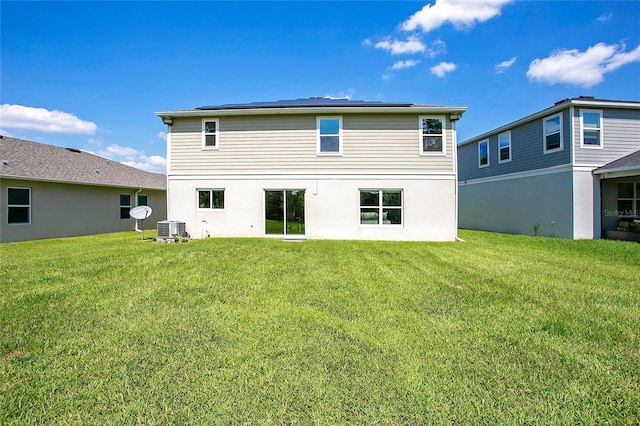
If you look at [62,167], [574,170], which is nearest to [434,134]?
[574,170]

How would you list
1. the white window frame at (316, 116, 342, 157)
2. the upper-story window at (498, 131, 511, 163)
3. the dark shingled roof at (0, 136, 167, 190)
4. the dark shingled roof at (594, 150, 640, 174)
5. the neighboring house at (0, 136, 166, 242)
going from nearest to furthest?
1. the dark shingled roof at (594, 150, 640, 174)
2. the white window frame at (316, 116, 342, 157)
3. the neighboring house at (0, 136, 166, 242)
4. the dark shingled roof at (0, 136, 167, 190)
5. the upper-story window at (498, 131, 511, 163)

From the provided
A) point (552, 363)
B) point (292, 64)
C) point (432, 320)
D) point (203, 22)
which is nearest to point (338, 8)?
point (292, 64)

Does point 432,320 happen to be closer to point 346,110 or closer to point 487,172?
point 346,110

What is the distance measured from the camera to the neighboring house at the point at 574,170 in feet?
38.1

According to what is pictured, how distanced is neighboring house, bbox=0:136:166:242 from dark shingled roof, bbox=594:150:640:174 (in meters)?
22.7

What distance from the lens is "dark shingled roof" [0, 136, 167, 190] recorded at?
12125 millimetres

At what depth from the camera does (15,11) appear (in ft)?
32.4

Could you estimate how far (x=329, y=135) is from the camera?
1159cm

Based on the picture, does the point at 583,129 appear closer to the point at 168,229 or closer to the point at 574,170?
the point at 574,170

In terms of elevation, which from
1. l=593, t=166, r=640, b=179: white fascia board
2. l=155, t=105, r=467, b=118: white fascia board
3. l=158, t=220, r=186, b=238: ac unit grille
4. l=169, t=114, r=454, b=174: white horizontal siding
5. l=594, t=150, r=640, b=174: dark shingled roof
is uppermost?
l=155, t=105, r=467, b=118: white fascia board

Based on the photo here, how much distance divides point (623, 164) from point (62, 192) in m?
24.4

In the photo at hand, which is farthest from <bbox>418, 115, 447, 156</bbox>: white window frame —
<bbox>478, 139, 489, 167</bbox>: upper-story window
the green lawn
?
<bbox>478, 139, 489, 167</bbox>: upper-story window

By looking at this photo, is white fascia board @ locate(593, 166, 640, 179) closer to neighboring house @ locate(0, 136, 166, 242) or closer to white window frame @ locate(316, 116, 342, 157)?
white window frame @ locate(316, 116, 342, 157)

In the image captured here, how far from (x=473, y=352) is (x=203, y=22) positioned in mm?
13808
